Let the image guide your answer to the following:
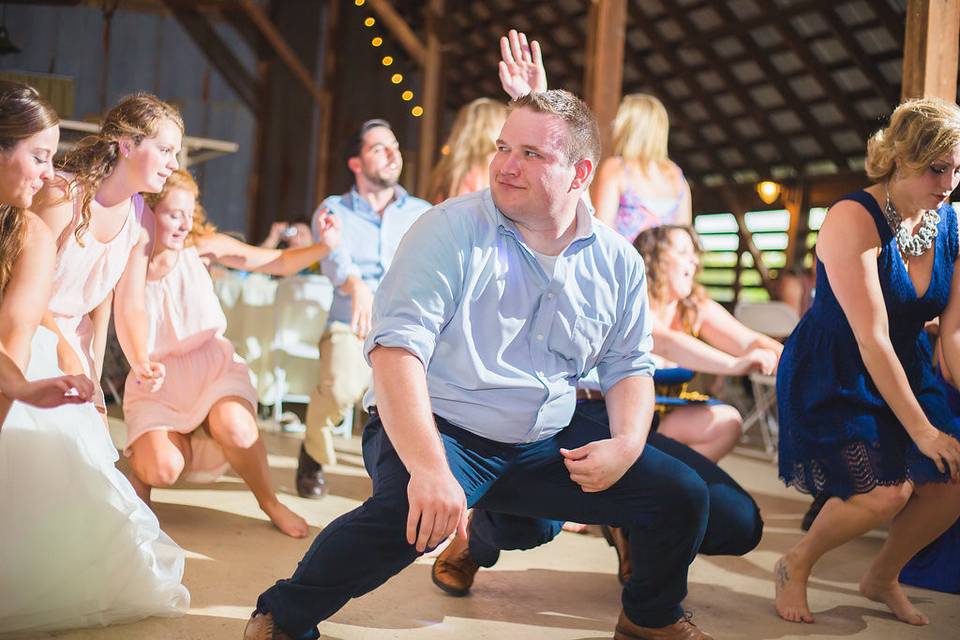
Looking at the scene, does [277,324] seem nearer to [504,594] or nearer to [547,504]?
[504,594]

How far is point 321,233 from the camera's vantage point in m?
3.73

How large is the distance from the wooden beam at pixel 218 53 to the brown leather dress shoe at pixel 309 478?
11.6 m

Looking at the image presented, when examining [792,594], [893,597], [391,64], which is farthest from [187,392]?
A: [391,64]

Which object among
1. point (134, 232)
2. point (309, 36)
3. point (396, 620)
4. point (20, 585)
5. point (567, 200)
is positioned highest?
point (309, 36)

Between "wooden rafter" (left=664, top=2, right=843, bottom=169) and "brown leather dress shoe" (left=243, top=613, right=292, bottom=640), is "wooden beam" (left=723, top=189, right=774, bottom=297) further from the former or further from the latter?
"brown leather dress shoe" (left=243, top=613, right=292, bottom=640)

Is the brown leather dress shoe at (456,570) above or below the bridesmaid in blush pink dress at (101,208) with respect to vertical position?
below

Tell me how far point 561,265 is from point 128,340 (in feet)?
4.90

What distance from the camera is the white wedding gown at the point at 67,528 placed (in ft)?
6.90

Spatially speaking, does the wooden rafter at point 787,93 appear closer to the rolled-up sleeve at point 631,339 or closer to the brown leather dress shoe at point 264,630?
the rolled-up sleeve at point 631,339

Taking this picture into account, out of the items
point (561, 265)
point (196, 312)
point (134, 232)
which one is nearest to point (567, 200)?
point (561, 265)

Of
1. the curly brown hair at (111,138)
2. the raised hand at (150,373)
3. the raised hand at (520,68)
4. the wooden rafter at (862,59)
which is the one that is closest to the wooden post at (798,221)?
the wooden rafter at (862,59)

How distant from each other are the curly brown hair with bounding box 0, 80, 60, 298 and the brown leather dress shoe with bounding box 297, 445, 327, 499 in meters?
1.96

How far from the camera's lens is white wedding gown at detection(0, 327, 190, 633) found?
6.90 feet

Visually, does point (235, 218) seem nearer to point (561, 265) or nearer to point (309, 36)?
point (309, 36)
